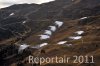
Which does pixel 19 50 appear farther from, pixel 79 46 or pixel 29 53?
pixel 79 46

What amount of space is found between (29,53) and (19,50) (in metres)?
15.3

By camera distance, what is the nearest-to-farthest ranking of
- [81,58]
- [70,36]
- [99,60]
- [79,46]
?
[99,60] < [81,58] < [79,46] < [70,36]

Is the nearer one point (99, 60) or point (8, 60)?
point (99, 60)

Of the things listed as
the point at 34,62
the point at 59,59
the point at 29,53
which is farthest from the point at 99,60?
the point at 29,53

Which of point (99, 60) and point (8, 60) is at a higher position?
point (99, 60)

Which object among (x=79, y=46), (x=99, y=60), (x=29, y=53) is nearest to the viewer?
(x=99, y=60)

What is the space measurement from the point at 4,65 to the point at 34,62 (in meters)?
36.4

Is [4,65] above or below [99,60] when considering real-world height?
below

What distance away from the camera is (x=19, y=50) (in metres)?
175

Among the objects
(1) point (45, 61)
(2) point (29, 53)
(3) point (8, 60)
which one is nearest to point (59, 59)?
(1) point (45, 61)

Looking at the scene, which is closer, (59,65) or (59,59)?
(59,65)

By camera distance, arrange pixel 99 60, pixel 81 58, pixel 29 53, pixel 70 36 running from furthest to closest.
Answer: pixel 70 36
pixel 29 53
pixel 81 58
pixel 99 60

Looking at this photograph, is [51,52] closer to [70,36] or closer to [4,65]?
[4,65]

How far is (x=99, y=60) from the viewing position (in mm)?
115188
